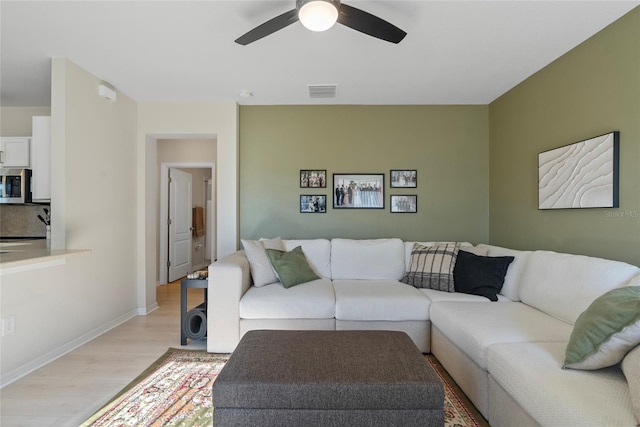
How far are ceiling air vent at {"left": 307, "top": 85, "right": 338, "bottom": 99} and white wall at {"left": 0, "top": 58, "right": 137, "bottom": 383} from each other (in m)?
2.09

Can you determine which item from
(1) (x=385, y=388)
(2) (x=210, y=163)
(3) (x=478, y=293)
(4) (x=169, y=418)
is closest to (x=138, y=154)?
(2) (x=210, y=163)

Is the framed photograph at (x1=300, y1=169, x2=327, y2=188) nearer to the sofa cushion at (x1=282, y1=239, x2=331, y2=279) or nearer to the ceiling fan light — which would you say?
the sofa cushion at (x1=282, y1=239, x2=331, y2=279)

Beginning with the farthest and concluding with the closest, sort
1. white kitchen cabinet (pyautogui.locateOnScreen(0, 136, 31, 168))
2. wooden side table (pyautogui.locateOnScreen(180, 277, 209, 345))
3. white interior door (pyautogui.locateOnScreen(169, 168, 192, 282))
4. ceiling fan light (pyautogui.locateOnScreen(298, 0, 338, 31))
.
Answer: white interior door (pyautogui.locateOnScreen(169, 168, 192, 282)) → white kitchen cabinet (pyautogui.locateOnScreen(0, 136, 31, 168)) → wooden side table (pyautogui.locateOnScreen(180, 277, 209, 345)) → ceiling fan light (pyautogui.locateOnScreen(298, 0, 338, 31))

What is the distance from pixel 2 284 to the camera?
2.07 metres

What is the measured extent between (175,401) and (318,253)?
1784 mm

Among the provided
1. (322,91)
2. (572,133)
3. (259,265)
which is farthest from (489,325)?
(322,91)

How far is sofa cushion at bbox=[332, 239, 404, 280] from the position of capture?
314 centimetres

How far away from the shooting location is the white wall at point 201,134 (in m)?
3.53

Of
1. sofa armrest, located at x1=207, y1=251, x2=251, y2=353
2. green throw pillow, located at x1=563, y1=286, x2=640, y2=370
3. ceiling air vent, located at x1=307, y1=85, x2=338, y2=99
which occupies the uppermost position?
ceiling air vent, located at x1=307, y1=85, x2=338, y2=99

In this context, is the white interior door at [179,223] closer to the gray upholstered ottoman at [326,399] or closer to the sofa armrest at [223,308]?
the sofa armrest at [223,308]

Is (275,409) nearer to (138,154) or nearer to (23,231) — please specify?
(138,154)

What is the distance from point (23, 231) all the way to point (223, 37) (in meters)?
3.43

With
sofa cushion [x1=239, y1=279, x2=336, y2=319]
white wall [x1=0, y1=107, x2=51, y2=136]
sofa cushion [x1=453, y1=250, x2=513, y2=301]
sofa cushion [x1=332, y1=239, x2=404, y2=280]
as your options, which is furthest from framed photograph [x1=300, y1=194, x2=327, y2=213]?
white wall [x1=0, y1=107, x2=51, y2=136]

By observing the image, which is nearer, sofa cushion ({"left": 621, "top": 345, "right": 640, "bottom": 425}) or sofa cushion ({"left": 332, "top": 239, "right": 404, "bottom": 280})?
sofa cushion ({"left": 621, "top": 345, "right": 640, "bottom": 425})
